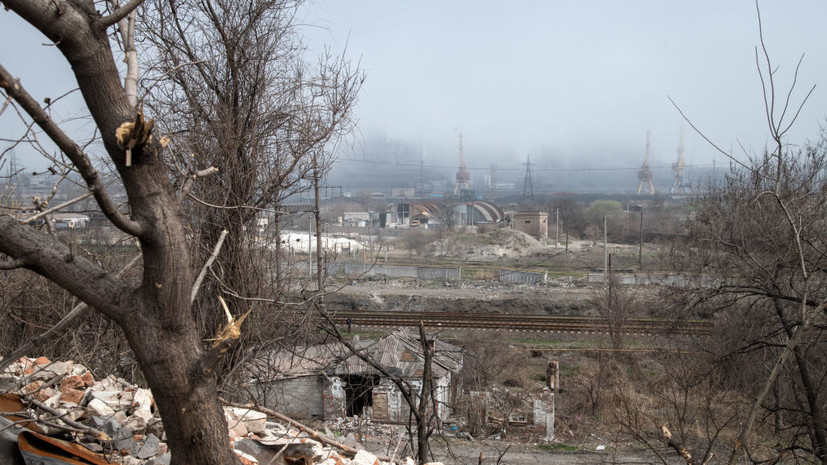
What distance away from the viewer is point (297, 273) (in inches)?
317

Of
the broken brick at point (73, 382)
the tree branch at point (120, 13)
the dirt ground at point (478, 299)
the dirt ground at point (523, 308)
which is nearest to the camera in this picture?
the tree branch at point (120, 13)

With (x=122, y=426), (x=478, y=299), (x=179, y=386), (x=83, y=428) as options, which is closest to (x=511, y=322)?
(x=478, y=299)

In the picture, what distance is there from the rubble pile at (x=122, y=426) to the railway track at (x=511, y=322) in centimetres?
1517

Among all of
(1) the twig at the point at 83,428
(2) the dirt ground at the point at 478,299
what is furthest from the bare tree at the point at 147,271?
(2) the dirt ground at the point at 478,299

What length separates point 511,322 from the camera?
73.0 feet

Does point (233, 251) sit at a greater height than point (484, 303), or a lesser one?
greater

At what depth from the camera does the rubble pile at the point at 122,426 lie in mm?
3492

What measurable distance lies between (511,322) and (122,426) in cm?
1945

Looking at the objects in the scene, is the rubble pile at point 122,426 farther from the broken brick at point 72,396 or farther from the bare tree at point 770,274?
the bare tree at point 770,274

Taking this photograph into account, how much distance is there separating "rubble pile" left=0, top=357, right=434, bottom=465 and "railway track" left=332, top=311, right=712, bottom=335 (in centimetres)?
1517

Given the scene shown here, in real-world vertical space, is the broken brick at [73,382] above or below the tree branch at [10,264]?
below

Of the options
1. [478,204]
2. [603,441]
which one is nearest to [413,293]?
[603,441]

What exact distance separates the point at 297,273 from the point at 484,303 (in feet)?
61.8

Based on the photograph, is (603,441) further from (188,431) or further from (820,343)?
(188,431)
